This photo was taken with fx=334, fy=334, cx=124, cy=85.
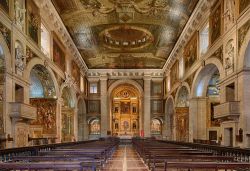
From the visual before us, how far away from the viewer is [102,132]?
35.8 meters

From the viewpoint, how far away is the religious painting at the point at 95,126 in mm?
37062

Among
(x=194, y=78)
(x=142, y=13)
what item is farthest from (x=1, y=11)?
(x=194, y=78)

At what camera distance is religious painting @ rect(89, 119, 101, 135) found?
37.1m

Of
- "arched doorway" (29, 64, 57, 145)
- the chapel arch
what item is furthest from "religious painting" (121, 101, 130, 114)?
"arched doorway" (29, 64, 57, 145)


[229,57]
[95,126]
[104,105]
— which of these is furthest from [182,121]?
[95,126]

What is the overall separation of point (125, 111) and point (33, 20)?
25083mm

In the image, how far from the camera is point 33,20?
53.3ft

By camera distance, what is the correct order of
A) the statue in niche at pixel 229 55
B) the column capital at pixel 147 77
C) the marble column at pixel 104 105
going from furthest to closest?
the column capital at pixel 147 77, the marble column at pixel 104 105, the statue in niche at pixel 229 55

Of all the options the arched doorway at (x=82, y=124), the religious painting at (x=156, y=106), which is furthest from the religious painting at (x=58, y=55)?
the religious painting at (x=156, y=106)

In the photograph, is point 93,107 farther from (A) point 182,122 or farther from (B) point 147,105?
(A) point 182,122

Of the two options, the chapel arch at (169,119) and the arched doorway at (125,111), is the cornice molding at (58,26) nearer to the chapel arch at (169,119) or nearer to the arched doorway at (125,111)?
the chapel arch at (169,119)

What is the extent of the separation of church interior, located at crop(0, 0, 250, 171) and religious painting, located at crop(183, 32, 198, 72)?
68mm

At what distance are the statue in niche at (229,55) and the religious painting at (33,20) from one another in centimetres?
893

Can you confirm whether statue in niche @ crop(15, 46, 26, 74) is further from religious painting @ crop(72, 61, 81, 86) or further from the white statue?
religious painting @ crop(72, 61, 81, 86)
